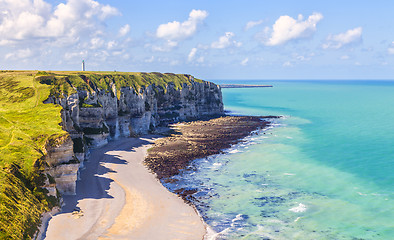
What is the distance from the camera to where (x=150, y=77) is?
124 m

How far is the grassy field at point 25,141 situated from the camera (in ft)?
104

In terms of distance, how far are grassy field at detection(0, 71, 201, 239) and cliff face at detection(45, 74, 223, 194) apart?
1.99 meters

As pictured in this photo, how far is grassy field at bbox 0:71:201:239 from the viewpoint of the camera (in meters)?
31.7

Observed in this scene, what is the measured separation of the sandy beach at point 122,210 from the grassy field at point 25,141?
13.1 ft

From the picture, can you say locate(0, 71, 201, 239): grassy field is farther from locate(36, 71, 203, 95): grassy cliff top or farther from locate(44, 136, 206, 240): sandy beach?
locate(44, 136, 206, 240): sandy beach

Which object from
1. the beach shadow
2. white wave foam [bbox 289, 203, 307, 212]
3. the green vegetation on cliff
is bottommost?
white wave foam [bbox 289, 203, 307, 212]

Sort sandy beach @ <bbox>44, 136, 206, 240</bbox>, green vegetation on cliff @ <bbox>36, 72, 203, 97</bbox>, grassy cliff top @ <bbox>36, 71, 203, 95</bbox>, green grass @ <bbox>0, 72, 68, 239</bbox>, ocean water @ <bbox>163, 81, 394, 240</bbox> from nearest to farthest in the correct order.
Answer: green grass @ <bbox>0, 72, 68, 239</bbox>, sandy beach @ <bbox>44, 136, 206, 240</bbox>, ocean water @ <bbox>163, 81, 394, 240</bbox>, green vegetation on cliff @ <bbox>36, 72, 203, 97</bbox>, grassy cliff top @ <bbox>36, 71, 203, 95</bbox>

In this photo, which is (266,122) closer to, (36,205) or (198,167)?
(198,167)

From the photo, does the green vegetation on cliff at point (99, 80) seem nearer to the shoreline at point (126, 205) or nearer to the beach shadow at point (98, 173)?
the beach shadow at point (98, 173)

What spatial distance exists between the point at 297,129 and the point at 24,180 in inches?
3488

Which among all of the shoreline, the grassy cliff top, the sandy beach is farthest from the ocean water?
the grassy cliff top

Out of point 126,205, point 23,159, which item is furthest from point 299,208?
point 23,159

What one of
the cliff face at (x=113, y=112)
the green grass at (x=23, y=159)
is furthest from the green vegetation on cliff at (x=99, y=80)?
the green grass at (x=23, y=159)

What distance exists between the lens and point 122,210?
43062 mm
